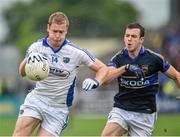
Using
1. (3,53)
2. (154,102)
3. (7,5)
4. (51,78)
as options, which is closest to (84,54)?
(51,78)

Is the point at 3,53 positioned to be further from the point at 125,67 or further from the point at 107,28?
the point at 125,67

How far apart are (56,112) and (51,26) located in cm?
142

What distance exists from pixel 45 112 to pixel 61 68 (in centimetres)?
76

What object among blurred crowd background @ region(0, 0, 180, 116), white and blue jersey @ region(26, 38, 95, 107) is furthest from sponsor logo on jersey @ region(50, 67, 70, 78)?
blurred crowd background @ region(0, 0, 180, 116)

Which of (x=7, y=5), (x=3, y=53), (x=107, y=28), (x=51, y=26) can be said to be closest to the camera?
(x=51, y=26)

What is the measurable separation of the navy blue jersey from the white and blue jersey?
2.21 feet

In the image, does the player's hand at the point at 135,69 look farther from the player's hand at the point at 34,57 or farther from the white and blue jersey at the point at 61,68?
the player's hand at the point at 34,57

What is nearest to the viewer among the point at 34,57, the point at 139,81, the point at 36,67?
the point at 36,67

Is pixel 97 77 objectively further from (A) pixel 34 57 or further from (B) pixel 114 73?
(A) pixel 34 57

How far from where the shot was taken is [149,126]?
14.1m

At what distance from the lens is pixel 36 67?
42.5ft

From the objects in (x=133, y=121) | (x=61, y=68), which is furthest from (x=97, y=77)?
(x=133, y=121)

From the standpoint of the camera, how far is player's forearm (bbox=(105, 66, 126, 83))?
1357 centimetres

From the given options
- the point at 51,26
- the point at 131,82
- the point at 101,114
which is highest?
the point at 51,26
